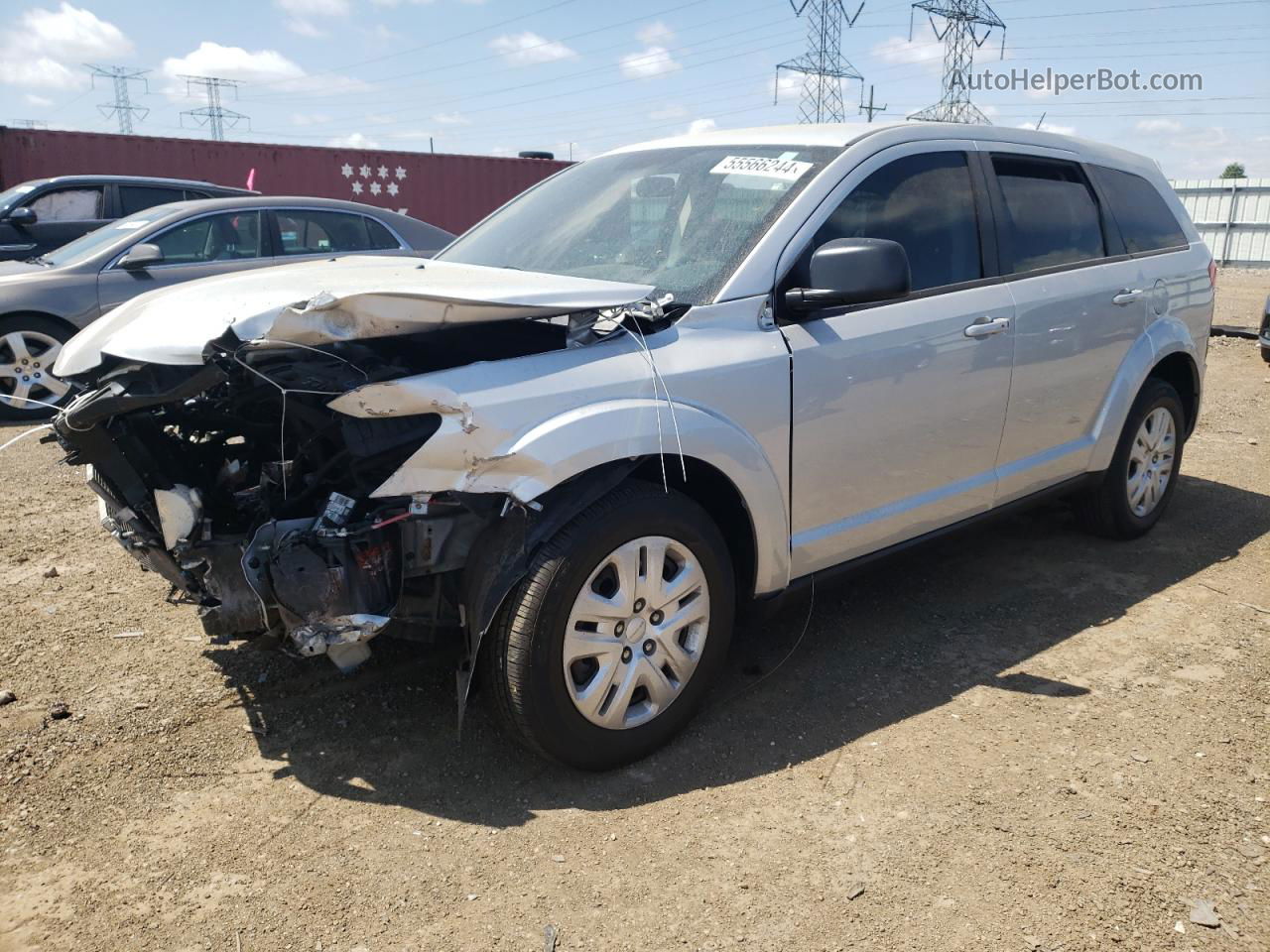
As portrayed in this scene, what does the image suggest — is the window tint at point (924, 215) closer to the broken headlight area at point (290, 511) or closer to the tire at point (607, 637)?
the tire at point (607, 637)

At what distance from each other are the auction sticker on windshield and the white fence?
25.3m

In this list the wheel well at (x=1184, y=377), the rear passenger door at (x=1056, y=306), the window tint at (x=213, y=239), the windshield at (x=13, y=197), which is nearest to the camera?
the rear passenger door at (x=1056, y=306)

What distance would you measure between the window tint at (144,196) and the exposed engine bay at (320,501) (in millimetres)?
7412

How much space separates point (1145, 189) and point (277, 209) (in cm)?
628

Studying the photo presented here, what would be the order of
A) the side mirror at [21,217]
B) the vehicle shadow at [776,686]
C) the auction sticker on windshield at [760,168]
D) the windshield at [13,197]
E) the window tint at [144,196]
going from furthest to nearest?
1. the window tint at [144,196]
2. the windshield at [13,197]
3. the side mirror at [21,217]
4. the auction sticker on windshield at [760,168]
5. the vehicle shadow at [776,686]

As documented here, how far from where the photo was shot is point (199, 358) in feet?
8.38

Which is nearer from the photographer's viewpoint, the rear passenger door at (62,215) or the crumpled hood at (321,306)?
the crumpled hood at (321,306)

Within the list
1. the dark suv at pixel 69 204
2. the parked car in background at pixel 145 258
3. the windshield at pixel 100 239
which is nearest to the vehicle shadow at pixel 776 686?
the parked car in background at pixel 145 258

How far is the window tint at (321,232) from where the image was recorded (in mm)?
7867

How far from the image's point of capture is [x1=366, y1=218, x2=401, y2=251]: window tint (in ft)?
26.9

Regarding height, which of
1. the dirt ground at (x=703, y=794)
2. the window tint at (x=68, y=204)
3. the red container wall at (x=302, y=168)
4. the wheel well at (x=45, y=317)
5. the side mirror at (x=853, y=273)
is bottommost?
the dirt ground at (x=703, y=794)

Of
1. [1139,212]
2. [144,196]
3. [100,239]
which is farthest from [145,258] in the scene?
[1139,212]

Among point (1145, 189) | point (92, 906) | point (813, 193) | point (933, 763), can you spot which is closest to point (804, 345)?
point (813, 193)

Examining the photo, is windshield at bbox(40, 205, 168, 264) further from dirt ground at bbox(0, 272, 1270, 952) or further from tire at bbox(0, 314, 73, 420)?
dirt ground at bbox(0, 272, 1270, 952)
